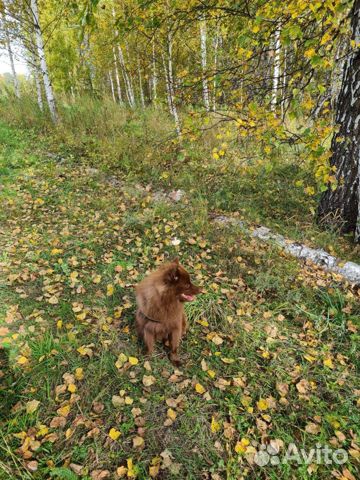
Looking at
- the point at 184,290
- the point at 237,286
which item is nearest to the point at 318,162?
the point at 237,286

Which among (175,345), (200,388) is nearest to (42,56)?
(175,345)

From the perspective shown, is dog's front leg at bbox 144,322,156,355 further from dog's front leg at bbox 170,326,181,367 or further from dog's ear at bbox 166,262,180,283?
dog's ear at bbox 166,262,180,283

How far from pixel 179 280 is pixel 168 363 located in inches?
40.5

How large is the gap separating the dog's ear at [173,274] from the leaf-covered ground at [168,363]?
3.32 feet

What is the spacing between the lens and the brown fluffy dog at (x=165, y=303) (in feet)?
7.59

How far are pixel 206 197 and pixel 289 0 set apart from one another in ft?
10.2

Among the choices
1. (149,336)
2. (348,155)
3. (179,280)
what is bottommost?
(149,336)

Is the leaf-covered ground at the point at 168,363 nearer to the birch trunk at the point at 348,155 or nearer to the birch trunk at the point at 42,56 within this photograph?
the birch trunk at the point at 348,155

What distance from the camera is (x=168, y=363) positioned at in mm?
2775

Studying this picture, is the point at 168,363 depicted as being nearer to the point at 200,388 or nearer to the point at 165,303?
the point at 200,388

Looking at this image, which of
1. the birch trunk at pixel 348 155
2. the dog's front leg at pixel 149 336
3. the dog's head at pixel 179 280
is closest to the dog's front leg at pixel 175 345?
the dog's front leg at pixel 149 336

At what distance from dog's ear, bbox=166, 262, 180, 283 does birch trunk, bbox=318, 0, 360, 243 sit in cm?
290

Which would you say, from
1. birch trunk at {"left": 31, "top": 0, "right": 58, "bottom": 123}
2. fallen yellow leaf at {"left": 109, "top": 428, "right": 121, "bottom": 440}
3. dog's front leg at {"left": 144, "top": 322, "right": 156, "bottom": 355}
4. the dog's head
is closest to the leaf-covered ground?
fallen yellow leaf at {"left": 109, "top": 428, "right": 121, "bottom": 440}

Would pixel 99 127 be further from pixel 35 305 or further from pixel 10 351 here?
pixel 10 351
